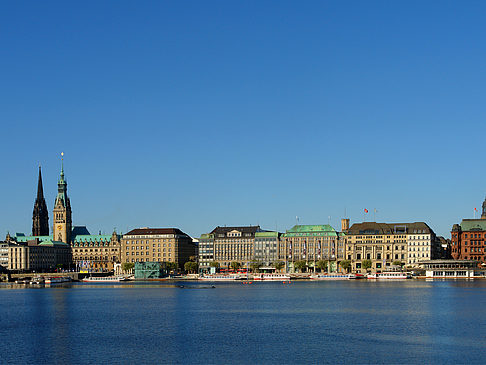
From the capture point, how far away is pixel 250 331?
85312mm

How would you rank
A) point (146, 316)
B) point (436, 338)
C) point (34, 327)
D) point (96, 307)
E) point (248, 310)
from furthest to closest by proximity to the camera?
point (96, 307), point (248, 310), point (146, 316), point (34, 327), point (436, 338)

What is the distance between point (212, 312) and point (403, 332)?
34.5 metres

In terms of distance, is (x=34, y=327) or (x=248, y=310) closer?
(x=34, y=327)

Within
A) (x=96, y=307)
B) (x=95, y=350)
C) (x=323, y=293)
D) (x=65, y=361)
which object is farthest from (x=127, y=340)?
(x=323, y=293)

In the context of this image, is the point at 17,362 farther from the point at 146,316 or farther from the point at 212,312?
the point at 212,312

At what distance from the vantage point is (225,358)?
67.7 metres

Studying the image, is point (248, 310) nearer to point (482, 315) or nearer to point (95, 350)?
point (482, 315)

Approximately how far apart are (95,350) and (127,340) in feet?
21.9

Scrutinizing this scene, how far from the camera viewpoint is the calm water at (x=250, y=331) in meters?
68.6

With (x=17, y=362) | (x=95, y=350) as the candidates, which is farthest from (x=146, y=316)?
(x=17, y=362)

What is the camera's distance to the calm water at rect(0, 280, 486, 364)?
225ft

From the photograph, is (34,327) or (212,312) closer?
(34,327)

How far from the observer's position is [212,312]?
108562mm

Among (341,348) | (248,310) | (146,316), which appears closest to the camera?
(341,348)
